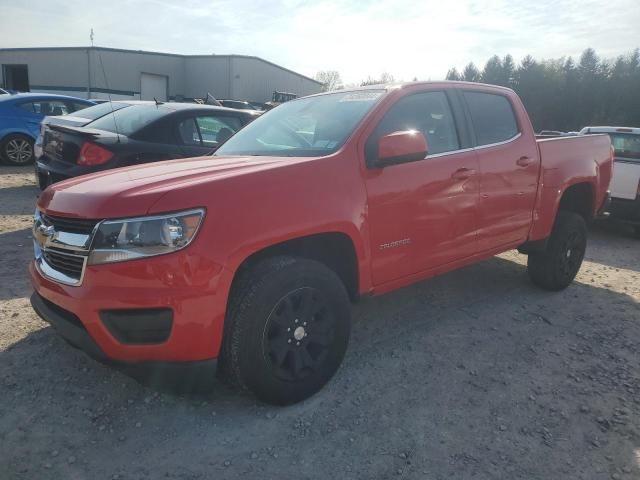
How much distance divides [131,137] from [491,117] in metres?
3.86

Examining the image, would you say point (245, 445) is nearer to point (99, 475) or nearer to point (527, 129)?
point (99, 475)

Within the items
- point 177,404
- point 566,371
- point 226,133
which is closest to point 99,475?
point 177,404

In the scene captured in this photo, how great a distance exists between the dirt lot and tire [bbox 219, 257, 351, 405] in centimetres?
20

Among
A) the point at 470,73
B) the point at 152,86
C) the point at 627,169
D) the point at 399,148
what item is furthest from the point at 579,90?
the point at 399,148

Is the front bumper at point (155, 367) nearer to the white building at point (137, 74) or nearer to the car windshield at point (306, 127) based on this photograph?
the car windshield at point (306, 127)

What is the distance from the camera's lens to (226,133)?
6328mm

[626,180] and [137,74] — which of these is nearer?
[626,180]

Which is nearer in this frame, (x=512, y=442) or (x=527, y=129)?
(x=512, y=442)

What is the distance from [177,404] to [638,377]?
116 inches

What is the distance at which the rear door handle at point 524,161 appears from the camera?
4.01 m

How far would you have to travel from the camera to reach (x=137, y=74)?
34188 mm

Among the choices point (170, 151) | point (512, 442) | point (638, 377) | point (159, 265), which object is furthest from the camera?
point (170, 151)

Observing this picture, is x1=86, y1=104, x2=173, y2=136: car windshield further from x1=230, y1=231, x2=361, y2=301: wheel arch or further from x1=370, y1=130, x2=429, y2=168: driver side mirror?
x1=370, y1=130, x2=429, y2=168: driver side mirror

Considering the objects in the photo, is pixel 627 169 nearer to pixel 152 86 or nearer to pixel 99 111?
pixel 99 111
